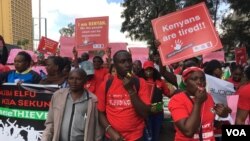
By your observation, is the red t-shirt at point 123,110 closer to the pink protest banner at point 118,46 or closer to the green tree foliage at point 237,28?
the pink protest banner at point 118,46

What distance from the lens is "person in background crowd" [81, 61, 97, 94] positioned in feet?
20.2

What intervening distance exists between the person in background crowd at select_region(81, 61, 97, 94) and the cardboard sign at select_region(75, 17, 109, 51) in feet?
13.6

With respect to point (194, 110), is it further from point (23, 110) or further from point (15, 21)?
point (15, 21)

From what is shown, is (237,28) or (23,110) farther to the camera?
(237,28)

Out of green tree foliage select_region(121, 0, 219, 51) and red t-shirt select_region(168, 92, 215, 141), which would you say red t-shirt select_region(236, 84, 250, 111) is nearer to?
red t-shirt select_region(168, 92, 215, 141)

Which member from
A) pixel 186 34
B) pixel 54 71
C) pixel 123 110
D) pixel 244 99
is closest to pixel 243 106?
pixel 244 99

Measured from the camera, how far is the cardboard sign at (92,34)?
1069 cm

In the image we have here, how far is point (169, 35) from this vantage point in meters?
5.76

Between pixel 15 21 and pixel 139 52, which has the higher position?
pixel 15 21

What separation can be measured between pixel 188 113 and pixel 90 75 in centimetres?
334

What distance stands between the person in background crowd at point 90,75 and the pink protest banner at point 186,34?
109 cm

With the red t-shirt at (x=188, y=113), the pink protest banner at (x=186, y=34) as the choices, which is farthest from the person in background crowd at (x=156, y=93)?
the red t-shirt at (x=188, y=113)

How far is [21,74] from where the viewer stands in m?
5.34

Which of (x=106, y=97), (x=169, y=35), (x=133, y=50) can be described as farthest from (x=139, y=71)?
(x=133, y=50)
